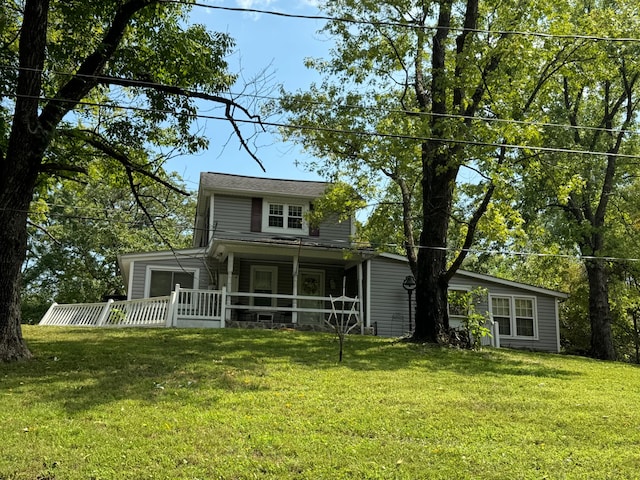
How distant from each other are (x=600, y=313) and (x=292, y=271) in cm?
1069

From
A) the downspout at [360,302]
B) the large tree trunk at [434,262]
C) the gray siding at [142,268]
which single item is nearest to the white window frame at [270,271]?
the gray siding at [142,268]

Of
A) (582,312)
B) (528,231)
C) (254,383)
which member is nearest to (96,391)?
(254,383)

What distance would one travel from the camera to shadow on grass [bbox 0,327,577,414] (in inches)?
282

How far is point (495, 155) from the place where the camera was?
41.9 ft

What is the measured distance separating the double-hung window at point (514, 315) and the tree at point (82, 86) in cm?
1409

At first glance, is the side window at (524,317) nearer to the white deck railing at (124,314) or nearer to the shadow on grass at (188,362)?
the shadow on grass at (188,362)

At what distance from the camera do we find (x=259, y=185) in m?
20.4

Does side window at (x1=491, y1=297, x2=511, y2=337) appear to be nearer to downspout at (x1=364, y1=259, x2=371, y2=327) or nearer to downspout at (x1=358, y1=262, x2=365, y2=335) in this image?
downspout at (x1=364, y1=259, x2=371, y2=327)

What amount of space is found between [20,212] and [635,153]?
63.0ft

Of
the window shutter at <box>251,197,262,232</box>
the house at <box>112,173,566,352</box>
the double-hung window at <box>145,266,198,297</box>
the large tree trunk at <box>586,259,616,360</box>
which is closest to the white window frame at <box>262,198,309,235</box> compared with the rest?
the house at <box>112,173,566,352</box>

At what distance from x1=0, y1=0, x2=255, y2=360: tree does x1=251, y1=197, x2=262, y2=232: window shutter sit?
6.76 meters

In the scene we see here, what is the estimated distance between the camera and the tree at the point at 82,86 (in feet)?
29.6

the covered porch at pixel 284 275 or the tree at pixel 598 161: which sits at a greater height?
the tree at pixel 598 161

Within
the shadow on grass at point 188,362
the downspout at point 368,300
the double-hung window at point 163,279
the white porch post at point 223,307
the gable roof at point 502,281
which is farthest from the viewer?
the gable roof at point 502,281
